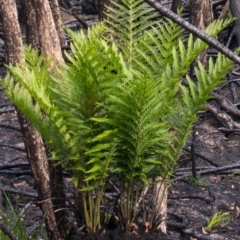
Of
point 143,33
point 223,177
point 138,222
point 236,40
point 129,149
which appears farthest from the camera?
point 236,40

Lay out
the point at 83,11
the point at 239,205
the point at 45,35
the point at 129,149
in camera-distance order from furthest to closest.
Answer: the point at 83,11
the point at 239,205
the point at 45,35
the point at 129,149

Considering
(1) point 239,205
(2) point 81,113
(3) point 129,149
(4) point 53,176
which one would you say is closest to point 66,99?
(2) point 81,113

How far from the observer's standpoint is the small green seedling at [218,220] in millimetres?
3834

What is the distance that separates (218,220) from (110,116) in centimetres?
202

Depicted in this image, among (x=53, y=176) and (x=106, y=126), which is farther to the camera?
(x=53, y=176)

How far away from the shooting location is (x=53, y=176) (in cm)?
268

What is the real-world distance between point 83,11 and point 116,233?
9.81m

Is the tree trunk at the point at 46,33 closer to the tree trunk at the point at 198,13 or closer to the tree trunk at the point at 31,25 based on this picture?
the tree trunk at the point at 31,25

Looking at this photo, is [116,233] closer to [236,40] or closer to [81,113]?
[81,113]

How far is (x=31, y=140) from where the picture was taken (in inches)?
117

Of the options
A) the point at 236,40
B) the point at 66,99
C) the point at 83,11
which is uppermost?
the point at 66,99

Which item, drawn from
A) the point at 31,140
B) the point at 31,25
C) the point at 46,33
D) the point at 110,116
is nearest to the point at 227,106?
the point at 31,25

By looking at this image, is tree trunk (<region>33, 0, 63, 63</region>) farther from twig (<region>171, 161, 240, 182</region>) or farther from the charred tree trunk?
twig (<region>171, 161, 240, 182</region>)

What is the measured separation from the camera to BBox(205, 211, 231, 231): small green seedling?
3834mm
